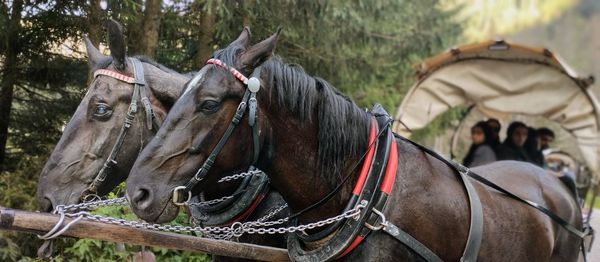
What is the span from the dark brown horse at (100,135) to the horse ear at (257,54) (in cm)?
32

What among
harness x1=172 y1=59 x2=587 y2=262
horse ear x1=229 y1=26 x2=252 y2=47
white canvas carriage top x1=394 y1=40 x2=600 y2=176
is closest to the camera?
harness x1=172 y1=59 x2=587 y2=262

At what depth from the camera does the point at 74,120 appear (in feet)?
10.9

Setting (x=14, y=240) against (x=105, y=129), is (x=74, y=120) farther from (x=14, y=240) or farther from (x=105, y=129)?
(x=14, y=240)

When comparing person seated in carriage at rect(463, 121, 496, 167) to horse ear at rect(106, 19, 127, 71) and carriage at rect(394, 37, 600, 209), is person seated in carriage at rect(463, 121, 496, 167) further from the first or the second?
horse ear at rect(106, 19, 127, 71)

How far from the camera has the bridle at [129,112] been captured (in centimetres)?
329

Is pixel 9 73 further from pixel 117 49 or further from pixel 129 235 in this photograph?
pixel 129 235

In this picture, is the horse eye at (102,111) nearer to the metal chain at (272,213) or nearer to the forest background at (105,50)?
the metal chain at (272,213)

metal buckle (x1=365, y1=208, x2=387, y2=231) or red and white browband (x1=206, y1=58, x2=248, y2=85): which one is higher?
red and white browband (x1=206, y1=58, x2=248, y2=85)

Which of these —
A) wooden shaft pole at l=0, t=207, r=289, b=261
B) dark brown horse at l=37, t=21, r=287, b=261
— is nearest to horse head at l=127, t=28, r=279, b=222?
wooden shaft pole at l=0, t=207, r=289, b=261

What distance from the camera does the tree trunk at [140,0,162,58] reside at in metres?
6.45

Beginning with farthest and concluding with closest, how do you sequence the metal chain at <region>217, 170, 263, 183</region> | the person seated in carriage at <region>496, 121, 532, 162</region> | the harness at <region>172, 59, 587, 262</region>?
the person seated in carriage at <region>496, 121, 532, 162</region> → the metal chain at <region>217, 170, 263, 183</region> → the harness at <region>172, 59, 587, 262</region>

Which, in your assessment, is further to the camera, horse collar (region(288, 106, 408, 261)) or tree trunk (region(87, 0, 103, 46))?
tree trunk (region(87, 0, 103, 46))

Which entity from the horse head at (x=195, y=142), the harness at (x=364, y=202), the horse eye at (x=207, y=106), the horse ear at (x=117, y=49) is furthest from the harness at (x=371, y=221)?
the horse ear at (x=117, y=49)

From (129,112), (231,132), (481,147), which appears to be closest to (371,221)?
(231,132)
